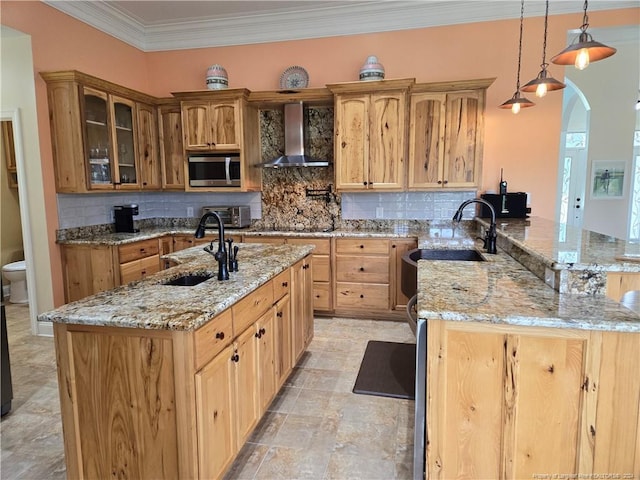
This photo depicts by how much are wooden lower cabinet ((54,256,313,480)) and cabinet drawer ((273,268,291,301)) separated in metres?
Answer: 0.66

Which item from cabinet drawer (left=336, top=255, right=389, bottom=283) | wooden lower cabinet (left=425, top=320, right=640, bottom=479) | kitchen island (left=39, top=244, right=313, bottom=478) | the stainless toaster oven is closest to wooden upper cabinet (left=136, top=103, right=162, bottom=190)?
the stainless toaster oven

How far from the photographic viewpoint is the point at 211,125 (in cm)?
446

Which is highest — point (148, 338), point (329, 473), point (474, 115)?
point (474, 115)

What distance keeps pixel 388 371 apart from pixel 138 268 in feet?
8.79

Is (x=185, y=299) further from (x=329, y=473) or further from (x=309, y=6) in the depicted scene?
(x=309, y=6)

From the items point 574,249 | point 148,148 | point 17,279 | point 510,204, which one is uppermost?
point 148,148

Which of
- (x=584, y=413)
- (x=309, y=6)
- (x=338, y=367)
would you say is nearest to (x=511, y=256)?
(x=584, y=413)

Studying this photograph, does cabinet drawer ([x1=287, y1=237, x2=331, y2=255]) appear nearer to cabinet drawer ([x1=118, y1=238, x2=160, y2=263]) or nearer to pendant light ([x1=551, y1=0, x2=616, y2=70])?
cabinet drawer ([x1=118, y1=238, x2=160, y2=263])

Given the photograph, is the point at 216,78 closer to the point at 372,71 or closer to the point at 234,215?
the point at 234,215

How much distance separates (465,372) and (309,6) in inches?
163

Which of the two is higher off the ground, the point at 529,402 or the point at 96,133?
the point at 96,133

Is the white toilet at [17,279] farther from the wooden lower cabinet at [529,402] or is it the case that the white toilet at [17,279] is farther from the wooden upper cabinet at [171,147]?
the wooden lower cabinet at [529,402]

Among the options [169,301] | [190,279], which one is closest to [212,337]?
[169,301]

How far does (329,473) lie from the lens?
78.3 inches
